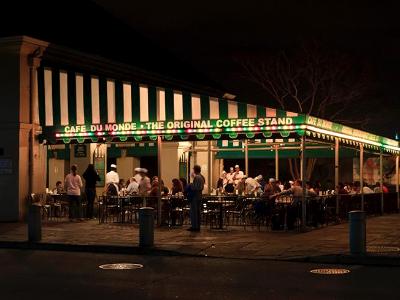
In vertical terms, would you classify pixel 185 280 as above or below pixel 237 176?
below

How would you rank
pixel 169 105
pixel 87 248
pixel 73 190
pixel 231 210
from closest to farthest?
pixel 87 248 < pixel 169 105 < pixel 231 210 < pixel 73 190

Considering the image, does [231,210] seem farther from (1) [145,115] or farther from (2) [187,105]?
(1) [145,115]

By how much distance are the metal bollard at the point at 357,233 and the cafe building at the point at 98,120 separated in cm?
420

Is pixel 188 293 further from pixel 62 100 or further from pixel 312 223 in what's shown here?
pixel 62 100

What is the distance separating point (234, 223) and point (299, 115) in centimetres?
461

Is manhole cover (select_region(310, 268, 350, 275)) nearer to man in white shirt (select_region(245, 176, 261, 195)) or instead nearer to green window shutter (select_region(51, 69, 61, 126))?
man in white shirt (select_region(245, 176, 261, 195))

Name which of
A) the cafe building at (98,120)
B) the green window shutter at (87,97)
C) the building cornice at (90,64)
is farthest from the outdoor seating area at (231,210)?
the building cornice at (90,64)

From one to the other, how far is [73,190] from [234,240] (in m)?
7.26

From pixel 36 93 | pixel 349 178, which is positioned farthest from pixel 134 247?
pixel 349 178

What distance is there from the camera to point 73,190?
68.0 feet

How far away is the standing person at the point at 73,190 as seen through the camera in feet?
68.0

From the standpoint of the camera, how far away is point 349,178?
4034 centimetres

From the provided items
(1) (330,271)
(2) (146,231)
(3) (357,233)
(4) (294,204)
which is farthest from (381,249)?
(2) (146,231)

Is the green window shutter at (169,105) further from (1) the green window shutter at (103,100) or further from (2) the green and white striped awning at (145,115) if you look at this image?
(1) the green window shutter at (103,100)
